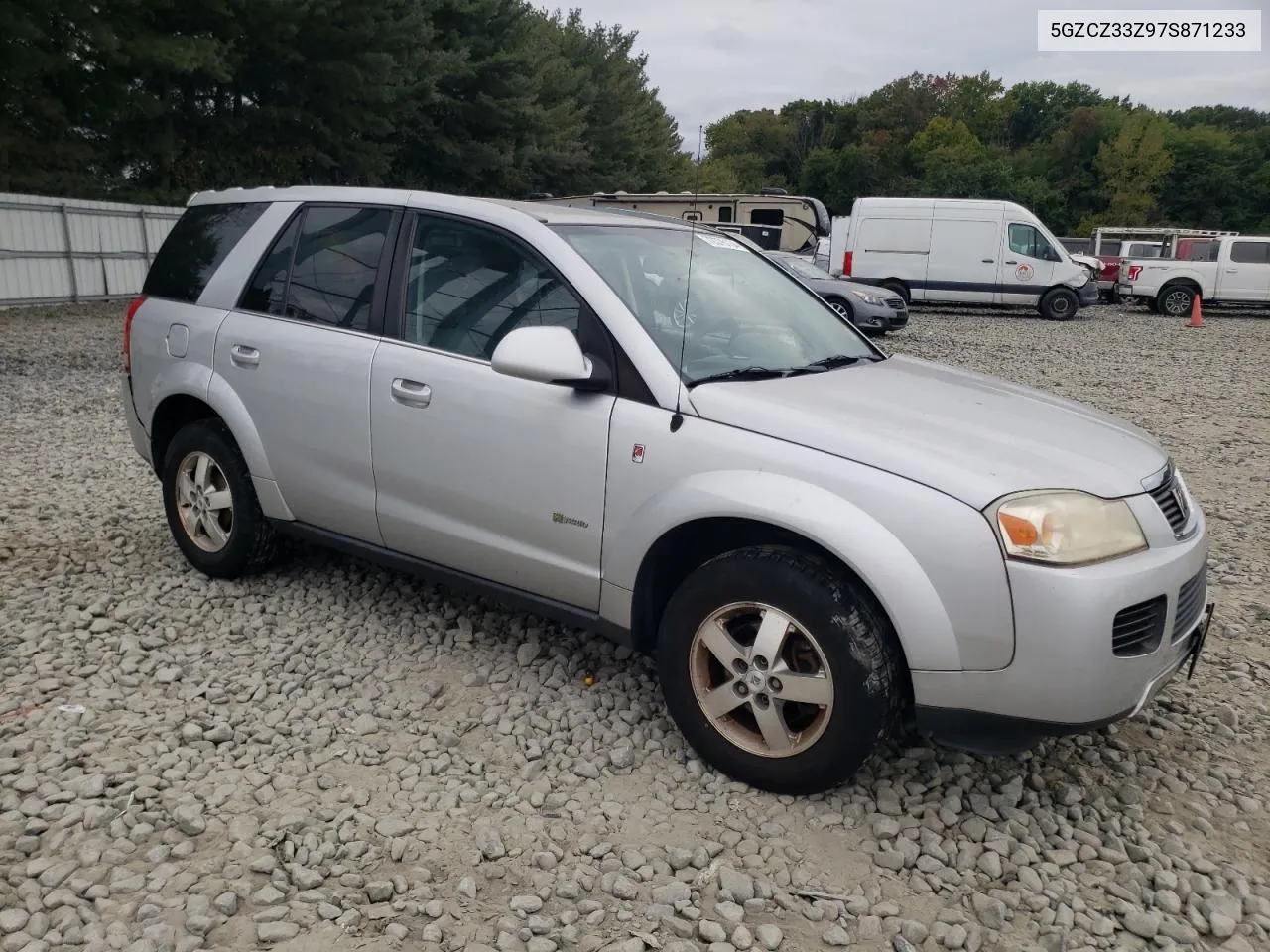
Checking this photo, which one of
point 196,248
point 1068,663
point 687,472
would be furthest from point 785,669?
point 196,248

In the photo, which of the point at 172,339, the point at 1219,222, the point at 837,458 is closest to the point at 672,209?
the point at 172,339

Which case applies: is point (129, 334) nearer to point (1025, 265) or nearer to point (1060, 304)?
point (1025, 265)

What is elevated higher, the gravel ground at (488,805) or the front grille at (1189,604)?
the front grille at (1189,604)

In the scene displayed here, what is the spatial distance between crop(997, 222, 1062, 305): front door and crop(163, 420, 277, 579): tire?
19.6 meters

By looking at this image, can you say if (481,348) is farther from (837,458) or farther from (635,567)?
(837,458)

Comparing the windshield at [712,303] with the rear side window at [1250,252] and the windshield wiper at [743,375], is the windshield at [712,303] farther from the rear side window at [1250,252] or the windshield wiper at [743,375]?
the rear side window at [1250,252]

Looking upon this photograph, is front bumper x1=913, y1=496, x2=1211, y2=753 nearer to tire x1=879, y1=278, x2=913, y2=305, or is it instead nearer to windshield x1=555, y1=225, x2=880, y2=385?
windshield x1=555, y1=225, x2=880, y2=385

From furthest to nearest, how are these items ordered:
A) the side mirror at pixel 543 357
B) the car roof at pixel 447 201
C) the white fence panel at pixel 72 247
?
the white fence panel at pixel 72 247, the car roof at pixel 447 201, the side mirror at pixel 543 357

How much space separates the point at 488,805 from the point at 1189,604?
2171 millimetres

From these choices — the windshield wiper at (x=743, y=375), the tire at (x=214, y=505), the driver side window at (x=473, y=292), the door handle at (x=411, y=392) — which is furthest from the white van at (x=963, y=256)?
the door handle at (x=411, y=392)

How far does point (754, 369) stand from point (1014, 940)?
186 cm

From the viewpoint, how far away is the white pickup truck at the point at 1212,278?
74.3ft

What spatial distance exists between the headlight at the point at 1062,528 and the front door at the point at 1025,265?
65.1 ft

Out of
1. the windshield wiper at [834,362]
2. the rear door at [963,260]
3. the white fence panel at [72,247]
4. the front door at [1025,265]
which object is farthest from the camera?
the front door at [1025,265]
